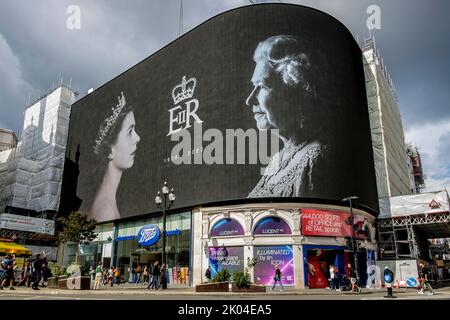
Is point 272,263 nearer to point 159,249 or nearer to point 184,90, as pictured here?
point 159,249

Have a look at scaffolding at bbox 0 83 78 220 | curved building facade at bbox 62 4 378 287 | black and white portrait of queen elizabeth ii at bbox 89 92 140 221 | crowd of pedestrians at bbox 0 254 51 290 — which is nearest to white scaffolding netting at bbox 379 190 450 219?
curved building facade at bbox 62 4 378 287

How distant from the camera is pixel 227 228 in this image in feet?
109

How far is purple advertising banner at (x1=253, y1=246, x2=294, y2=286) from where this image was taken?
3016 centimetres

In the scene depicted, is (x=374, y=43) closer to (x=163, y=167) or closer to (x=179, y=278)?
(x=163, y=167)

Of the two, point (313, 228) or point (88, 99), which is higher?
point (88, 99)

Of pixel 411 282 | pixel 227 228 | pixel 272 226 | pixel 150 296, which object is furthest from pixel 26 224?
pixel 411 282

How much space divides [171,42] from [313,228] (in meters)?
26.0

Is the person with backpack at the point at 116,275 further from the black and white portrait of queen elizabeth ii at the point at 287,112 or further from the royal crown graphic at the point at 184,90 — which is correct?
the royal crown graphic at the point at 184,90

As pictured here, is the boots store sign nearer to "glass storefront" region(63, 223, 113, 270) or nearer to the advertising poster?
"glass storefront" region(63, 223, 113, 270)

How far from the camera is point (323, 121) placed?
112 ft

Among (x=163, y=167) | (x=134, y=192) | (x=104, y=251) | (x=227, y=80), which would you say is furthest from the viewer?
(x=104, y=251)

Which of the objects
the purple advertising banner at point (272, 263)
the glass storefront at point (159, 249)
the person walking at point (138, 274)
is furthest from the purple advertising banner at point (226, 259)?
the person walking at point (138, 274)

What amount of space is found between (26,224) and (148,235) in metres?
21.4

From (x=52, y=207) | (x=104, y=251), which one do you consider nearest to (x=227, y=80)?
(x=104, y=251)
